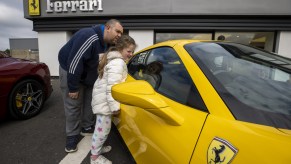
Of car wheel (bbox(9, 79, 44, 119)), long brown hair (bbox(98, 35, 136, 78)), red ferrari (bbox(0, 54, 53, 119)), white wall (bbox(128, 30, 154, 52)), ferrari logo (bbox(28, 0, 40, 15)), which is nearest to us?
long brown hair (bbox(98, 35, 136, 78))

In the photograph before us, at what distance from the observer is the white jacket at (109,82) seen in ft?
5.34

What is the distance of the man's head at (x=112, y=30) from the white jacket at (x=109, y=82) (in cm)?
34

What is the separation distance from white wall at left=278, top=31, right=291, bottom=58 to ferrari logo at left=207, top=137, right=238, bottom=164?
805 cm

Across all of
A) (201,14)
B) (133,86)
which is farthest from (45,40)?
(133,86)

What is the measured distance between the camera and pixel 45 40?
8.32 m

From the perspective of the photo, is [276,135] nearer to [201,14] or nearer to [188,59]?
[188,59]

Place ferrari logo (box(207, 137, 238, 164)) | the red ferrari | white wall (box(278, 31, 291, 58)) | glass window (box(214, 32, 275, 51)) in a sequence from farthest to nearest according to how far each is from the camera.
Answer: glass window (box(214, 32, 275, 51)) < white wall (box(278, 31, 291, 58)) < the red ferrari < ferrari logo (box(207, 137, 238, 164))

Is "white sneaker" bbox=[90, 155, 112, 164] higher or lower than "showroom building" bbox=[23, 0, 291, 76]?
lower

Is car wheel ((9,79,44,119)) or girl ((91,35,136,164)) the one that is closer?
girl ((91,35,136,164))

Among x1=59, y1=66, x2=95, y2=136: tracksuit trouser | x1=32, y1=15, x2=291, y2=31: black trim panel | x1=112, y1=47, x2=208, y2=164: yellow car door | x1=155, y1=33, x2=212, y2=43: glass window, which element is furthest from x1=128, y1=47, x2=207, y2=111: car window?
x1=155, y1=33, x2=212, y2=43: glass window

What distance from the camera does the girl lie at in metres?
1.66

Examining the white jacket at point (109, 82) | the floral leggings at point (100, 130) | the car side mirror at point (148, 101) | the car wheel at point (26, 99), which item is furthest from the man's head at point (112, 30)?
the car wheel at point (26, 99)

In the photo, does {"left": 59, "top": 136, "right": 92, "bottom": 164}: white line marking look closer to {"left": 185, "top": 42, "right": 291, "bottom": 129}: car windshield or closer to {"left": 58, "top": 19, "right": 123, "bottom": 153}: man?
{"left": 58, "top": 19, "right": 123, "bottom": 153}: man

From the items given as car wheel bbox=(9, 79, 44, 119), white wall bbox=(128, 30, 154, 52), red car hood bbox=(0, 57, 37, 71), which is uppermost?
white wall bbox=(128, 30, 154, 52)
